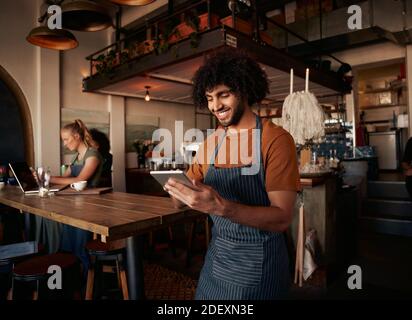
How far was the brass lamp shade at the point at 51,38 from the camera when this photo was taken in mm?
3436

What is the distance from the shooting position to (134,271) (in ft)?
6.49

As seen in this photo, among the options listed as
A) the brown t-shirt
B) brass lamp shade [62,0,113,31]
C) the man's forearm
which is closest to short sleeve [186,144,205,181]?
the brown t-shirt

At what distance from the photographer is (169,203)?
84.6 inches

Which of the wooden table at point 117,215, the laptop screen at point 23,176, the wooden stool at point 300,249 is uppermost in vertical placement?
the laptop screen at point 23,176

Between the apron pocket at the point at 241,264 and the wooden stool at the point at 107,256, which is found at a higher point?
the apron pocket at the point at 241,264

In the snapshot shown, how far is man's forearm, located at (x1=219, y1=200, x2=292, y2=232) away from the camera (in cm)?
106

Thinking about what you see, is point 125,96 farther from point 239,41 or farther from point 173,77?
point 239,41

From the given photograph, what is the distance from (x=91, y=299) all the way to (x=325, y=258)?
7.51 feet

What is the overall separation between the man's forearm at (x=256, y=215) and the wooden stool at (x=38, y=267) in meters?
1.58

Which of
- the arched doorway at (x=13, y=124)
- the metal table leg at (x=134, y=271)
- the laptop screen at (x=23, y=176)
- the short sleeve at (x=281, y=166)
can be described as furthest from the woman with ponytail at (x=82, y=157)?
the arched doorway at (x=13, y=124)

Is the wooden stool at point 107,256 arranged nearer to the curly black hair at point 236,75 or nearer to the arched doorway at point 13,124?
the curly black hair at point 236,75

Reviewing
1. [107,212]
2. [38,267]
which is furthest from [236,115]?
[38,267]

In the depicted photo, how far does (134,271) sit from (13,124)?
18.6 ft

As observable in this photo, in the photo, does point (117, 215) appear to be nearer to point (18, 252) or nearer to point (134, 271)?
point (134, 271)
